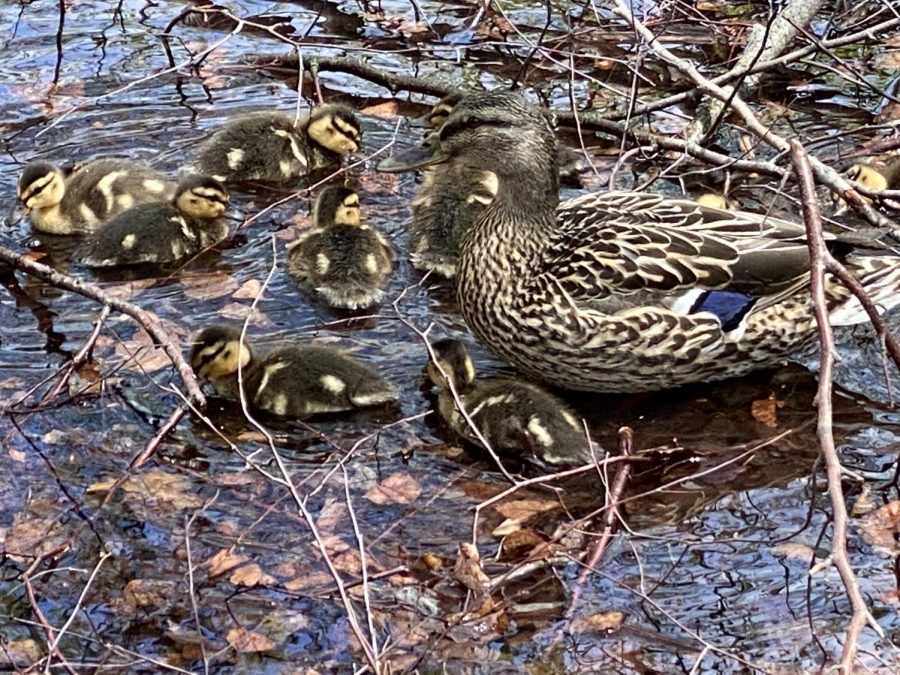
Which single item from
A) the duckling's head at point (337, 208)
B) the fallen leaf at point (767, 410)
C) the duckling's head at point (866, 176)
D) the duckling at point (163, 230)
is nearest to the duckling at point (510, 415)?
the fallen leaf at point (767, 410)

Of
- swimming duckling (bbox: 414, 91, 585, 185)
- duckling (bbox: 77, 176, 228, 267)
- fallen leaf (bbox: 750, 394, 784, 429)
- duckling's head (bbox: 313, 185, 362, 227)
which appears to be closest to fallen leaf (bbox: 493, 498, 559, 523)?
fallen leaf (bbox: 750, 394, 784, 429)

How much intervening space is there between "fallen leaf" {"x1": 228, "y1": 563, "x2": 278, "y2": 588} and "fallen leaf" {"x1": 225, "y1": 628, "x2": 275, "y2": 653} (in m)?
0.15

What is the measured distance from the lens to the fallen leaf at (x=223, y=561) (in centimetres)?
338

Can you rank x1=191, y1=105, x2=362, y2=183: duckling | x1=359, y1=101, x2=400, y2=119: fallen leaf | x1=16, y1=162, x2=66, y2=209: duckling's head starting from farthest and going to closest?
x1=359, y1=101, x2=400, y2=119: fallen leaf → x1=191, y1=105, x2=362, y2=183: duckling → x1=16, y1=162, x2=66, y2=209: duckling's head

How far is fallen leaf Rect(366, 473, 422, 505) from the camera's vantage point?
3.71 m

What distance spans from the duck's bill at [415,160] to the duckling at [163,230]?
32.0 inches

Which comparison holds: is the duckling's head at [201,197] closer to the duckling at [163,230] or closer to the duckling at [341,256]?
the duckling at [163,230]

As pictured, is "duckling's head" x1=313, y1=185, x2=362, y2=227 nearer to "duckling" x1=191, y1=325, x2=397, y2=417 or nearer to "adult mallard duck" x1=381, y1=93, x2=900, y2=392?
"adult mallard duck" x1=381, y1=93, x2=900, y2=392

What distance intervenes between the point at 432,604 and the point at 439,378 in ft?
3.12

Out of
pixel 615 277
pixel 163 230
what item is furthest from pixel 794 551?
pixel 163 230

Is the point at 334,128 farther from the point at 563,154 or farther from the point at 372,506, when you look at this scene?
the point at 372,506

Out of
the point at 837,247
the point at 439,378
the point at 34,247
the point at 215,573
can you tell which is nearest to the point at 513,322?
the point at 439,378

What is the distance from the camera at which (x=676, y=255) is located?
4.07 m

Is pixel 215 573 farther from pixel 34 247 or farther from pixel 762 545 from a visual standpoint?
pixel 34 247
